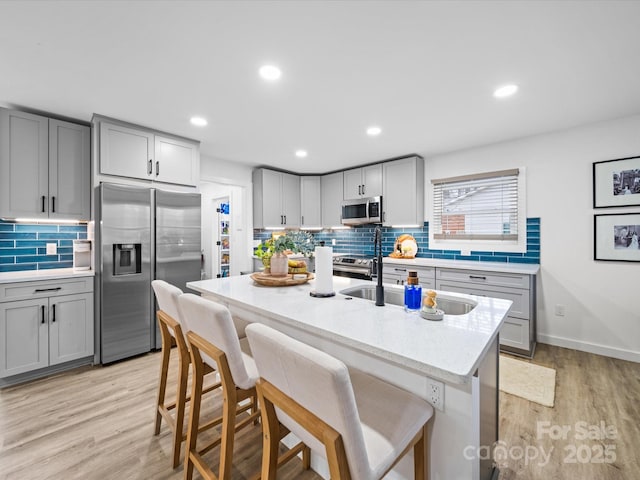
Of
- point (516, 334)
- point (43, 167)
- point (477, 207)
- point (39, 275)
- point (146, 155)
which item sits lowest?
point (516, 334)

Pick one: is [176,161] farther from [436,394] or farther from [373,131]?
[436,394]

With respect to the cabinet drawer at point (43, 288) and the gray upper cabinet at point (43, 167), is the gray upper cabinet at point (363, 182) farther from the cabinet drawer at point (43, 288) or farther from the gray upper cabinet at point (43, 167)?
the cabinet drawer at point (43, 288)

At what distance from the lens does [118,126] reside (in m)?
2.79

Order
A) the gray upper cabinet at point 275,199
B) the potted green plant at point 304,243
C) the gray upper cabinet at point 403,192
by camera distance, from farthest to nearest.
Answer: the gray upper cabinet at point 275,199 → the gray upper cabinet at point 403,192 → the potted green plant at point 304,243

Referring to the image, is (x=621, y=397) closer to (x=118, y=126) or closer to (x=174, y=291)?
(x=174, y=291)

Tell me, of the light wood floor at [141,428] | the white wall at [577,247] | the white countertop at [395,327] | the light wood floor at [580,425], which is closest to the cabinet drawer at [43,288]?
the light wood floor at [141,428]

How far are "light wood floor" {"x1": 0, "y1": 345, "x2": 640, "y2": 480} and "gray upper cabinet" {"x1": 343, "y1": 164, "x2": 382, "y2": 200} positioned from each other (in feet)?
9.71

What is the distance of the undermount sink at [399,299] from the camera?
63.0 inches

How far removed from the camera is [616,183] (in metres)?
2.77

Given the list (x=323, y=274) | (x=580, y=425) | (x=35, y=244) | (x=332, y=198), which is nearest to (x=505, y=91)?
(x=323, y=274)

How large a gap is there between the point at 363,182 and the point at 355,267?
1385 millimetres

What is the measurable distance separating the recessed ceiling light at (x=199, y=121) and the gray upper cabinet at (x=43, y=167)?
3.52 feet

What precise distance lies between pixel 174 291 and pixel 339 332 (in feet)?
3.08

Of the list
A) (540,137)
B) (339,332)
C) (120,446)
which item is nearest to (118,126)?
(120,446)
